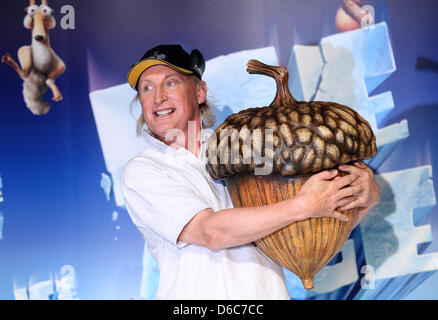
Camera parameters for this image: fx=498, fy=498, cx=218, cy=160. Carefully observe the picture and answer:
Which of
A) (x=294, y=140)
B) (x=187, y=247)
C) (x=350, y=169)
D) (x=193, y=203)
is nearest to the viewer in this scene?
(x=294, y=140)

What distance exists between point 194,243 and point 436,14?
7.12 ft

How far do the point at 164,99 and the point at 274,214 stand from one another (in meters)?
0.65

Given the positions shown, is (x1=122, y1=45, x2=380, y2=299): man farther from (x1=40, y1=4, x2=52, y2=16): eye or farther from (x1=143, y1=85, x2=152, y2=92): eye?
(x1=40, y1=4, x2=52, y2=16): eye

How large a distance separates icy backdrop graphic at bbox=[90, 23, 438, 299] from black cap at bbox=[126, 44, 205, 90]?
0.90 metres

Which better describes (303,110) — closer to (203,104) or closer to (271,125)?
(271,125)

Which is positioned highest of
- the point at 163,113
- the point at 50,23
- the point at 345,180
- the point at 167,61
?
the point at 50,23

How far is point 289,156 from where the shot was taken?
4.27 feet

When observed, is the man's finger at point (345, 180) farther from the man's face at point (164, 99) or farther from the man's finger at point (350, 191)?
the man's face at point (164, 99)

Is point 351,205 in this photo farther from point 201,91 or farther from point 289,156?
point 201,91

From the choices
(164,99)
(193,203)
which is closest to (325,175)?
(193,203)

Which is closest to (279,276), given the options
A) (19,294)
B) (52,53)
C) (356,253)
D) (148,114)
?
(148,114)

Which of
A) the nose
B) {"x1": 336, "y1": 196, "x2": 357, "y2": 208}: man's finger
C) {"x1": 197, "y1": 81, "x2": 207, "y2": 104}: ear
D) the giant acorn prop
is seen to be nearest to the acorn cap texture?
the giant acorn prop

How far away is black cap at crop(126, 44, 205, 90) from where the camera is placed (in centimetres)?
173

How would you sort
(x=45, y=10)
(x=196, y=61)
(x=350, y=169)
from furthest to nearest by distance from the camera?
1. (x=45, y=10)
2. (x=196, y=61)
3. (x=350, y=169)
